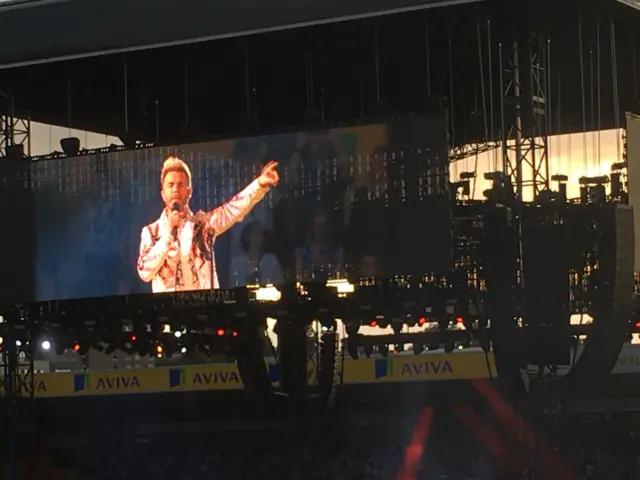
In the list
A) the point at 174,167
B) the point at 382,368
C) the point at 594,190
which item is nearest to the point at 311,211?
the point at 174,167

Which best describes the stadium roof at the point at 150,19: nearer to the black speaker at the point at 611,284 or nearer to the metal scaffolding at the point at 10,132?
the metal scaffolding at the point at 10,132

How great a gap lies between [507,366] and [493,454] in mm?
5370

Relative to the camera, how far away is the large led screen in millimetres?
15266

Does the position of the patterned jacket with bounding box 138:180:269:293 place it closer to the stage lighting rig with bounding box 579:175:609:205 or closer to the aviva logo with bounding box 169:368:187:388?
the stage lighting rig with bounding box 579:175:609:205

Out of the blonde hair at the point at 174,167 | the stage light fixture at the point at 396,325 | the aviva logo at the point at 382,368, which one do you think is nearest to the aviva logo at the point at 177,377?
the aviva logo at the point at 382,368

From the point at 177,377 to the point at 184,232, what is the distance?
8.69m

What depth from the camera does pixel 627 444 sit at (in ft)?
68.6

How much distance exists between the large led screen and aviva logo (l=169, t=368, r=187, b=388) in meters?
7.71

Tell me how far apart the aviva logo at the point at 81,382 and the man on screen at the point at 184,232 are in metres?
9.15

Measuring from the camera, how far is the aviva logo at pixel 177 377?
976 inches

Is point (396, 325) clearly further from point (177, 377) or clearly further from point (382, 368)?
point (177, 377)

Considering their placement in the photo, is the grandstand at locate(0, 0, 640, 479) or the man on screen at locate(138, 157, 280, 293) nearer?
→ the grandstand at locate(0, 0, 640, 479)

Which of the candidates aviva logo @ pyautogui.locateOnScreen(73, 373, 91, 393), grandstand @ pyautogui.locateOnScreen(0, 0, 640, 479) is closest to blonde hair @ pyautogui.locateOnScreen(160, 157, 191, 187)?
grandstand @ pyautogui.locateOnScreen(0, 0, 640, 479)

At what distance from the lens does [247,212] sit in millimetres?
16359
